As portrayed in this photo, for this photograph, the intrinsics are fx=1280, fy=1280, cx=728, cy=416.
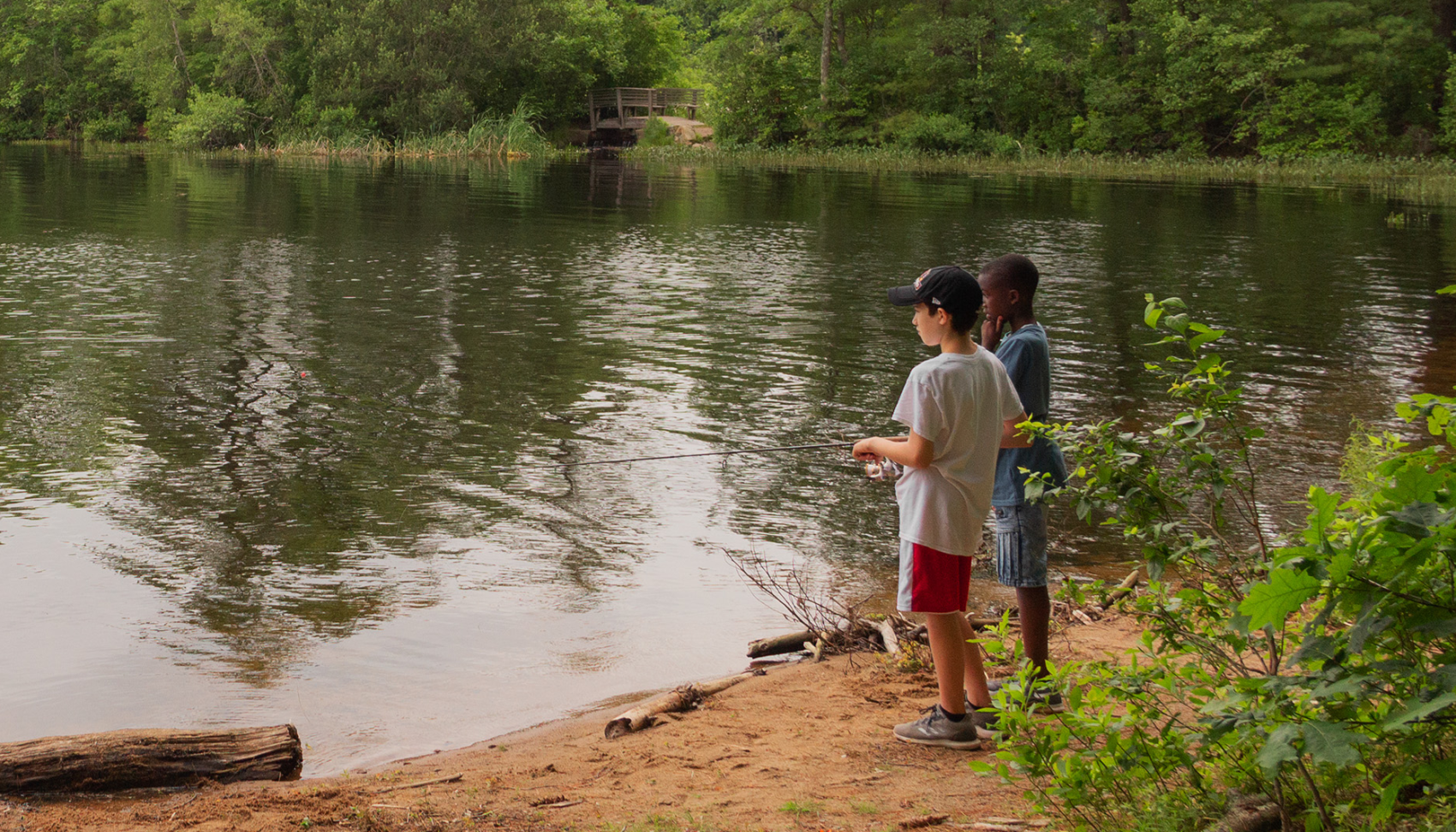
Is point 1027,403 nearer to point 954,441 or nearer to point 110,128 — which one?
point 954,441

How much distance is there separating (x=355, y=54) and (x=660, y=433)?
1935 inches

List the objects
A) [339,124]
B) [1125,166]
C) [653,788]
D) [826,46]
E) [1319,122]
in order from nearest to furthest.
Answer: [653,788] → [1125,166] → [1319,122] → [339,124] → [826,46]

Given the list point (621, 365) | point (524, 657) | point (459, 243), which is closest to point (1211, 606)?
point (524, 657)

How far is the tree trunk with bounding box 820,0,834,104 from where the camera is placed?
54781mm

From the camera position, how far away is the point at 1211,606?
3387 mm

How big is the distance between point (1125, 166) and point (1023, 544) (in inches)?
1806

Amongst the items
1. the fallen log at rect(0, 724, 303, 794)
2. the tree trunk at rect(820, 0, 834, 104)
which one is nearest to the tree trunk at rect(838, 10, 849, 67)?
the tree trunk at rect(820, 0, 834, 104)

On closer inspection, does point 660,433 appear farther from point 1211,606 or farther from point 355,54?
point 355,54

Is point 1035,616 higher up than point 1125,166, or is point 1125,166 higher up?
point 1125,166

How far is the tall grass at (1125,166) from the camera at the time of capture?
40250mm

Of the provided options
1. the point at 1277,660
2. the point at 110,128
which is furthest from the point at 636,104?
the point at 1277,660

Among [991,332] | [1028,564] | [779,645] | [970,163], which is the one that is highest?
[970,163]

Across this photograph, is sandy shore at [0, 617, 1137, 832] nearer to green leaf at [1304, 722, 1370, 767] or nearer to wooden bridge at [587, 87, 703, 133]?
green leaf at [1304, 722, 1370, 767]

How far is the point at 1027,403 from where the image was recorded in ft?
14.9
